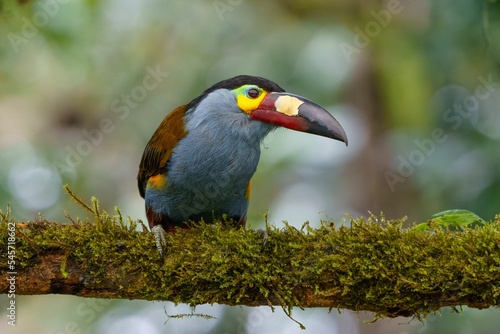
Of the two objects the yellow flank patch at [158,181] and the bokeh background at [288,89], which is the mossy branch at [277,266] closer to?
the yellow flank patch at [158,181]

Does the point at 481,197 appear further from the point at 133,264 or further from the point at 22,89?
the point at 22,89

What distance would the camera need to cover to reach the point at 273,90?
11.6ft

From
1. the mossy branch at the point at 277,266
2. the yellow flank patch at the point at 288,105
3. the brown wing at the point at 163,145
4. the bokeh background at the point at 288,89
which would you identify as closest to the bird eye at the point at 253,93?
the yellow flank patch at the point at 288,105

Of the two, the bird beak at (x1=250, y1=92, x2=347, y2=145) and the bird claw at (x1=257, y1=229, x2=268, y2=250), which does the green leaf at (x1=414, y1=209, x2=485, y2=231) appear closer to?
the bird claw at (x1=257, y1=229, x2=268, y2=250)

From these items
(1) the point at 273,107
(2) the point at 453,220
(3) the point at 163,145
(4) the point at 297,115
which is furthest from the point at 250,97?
(2) the point at 453,220

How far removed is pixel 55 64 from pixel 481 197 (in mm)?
4909

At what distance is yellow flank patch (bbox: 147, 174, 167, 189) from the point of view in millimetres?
3604

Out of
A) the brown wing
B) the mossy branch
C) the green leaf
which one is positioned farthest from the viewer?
the brown wing

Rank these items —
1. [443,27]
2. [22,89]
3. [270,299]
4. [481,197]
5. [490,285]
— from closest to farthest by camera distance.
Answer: [490,285], [270,299], [443,27], [481,197], [22,89]

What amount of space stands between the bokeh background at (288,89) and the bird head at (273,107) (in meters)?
2.65

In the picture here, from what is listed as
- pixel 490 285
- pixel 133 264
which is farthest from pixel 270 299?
pixel 490 285

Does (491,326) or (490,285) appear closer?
(490,285)

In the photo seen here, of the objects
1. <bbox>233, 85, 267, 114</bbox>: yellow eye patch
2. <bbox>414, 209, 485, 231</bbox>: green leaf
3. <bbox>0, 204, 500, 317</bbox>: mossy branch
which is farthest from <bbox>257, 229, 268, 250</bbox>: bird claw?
<bbox>233, 85, 267, 114</bbox>: yellow eye patch

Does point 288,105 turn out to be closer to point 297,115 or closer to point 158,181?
point 297,115
